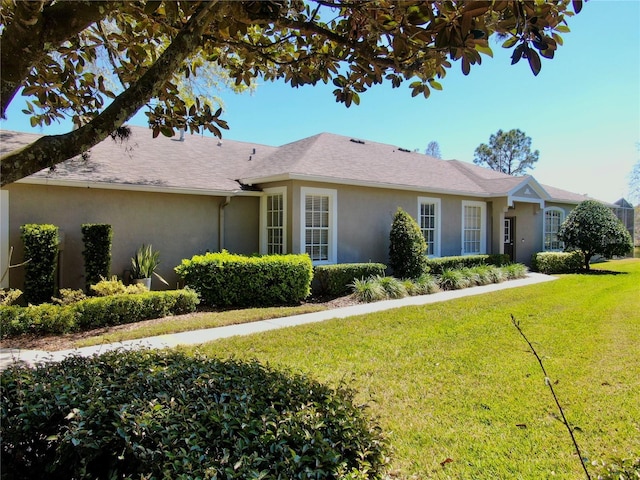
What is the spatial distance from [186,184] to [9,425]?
10111mm

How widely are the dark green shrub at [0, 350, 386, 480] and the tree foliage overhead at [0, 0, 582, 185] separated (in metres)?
1.59

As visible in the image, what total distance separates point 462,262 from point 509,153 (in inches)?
1883

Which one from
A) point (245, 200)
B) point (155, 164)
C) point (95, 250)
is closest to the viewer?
point (95, 250)

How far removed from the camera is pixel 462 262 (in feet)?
52.1

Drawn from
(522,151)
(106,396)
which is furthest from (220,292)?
(522,151)

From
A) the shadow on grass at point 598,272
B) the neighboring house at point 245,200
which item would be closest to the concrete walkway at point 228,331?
the neighboring house at point 245,200

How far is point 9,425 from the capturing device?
2455 mm

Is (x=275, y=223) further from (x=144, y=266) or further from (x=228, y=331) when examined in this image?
(x=228, y=331)

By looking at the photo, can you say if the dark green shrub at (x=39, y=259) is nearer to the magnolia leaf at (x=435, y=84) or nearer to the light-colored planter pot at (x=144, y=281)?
the light-colored planter pot at (x=144, y=281)

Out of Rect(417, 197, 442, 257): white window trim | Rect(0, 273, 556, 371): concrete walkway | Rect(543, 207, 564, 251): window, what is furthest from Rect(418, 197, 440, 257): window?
Rect(543, 207, 564, 251): window

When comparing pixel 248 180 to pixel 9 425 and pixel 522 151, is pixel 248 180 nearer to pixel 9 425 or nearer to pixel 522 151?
pixel 9 425

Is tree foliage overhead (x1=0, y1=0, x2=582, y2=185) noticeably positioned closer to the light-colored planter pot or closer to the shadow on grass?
the light-colored planter pot

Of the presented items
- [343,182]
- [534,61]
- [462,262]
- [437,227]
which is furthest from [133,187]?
[462,262]

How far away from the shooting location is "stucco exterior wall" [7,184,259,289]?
32.0ft
